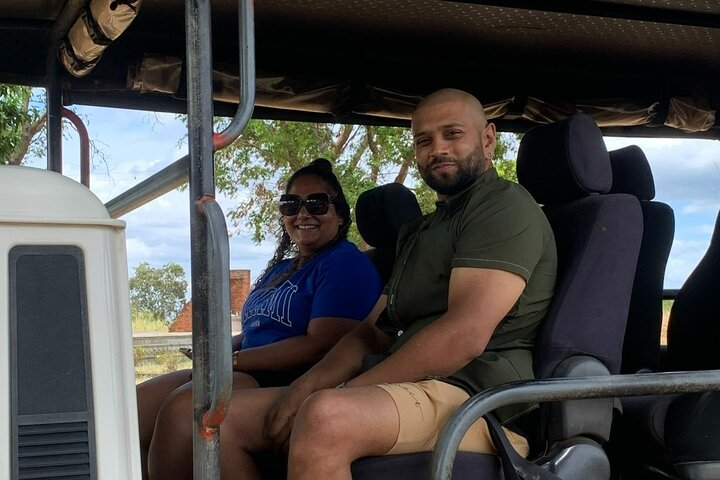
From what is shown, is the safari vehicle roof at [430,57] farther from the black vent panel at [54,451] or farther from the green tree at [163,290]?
the green tree at [163,290]

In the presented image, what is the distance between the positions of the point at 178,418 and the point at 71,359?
121cm

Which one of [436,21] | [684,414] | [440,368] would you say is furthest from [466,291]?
[436,21]

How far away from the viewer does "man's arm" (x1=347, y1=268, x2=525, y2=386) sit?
2.11 meters

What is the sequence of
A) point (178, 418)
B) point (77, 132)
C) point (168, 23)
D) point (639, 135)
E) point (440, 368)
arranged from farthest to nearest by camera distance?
1. point (639, 135)
2. point (168, 23)
3. point (77, 132)
4. point (178, 418)
5. point (440, 368)

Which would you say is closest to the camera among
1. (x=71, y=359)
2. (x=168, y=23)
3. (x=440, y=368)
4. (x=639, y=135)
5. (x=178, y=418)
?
(x=71, y=359)

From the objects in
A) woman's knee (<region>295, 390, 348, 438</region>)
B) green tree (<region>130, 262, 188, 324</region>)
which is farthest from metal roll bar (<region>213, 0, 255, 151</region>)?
green tree (<region>130, 262, 188, 324</region>)

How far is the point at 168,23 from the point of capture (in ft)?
9.34

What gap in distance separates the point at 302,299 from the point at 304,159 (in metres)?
6.48

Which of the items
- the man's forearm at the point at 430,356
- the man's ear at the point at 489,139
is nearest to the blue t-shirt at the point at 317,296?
the man's ear at the point at 489,139

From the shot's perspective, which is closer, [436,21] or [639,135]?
[436,21]

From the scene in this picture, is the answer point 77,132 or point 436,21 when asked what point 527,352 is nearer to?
point 436,21

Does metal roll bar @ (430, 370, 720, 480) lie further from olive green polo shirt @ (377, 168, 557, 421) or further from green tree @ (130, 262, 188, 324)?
green tree @ (130, 262, 188, 324)

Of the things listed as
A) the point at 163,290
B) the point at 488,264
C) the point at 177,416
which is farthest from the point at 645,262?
the point at 163,290

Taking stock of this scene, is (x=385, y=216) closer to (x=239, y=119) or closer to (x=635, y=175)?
(x=635, y=175)
